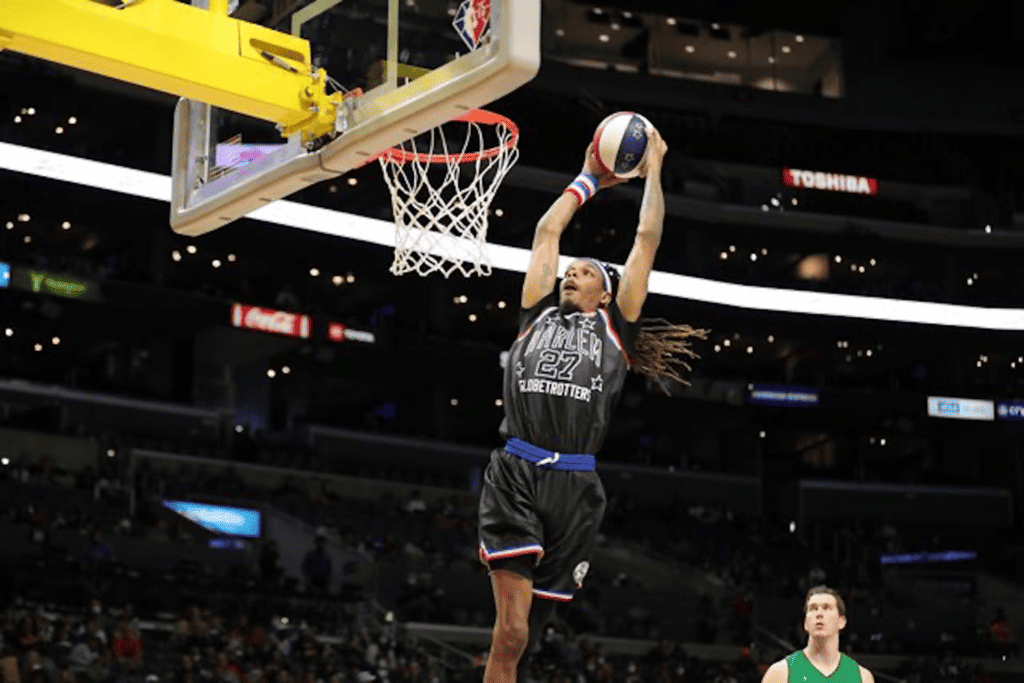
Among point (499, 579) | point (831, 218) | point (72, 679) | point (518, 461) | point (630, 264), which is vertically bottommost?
point (72, 679)

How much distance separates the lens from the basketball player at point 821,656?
22.1 ft

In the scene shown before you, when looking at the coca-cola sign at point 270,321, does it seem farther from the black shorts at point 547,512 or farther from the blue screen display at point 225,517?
the black shorts at point 547,512

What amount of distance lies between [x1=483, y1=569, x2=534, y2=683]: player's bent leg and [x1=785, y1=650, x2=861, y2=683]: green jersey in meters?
1.09

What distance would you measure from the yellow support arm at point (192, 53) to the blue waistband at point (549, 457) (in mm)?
2219

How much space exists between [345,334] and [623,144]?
29937mm

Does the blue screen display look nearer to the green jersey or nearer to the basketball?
the basketball

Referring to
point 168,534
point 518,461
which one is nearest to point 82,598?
point 168,534

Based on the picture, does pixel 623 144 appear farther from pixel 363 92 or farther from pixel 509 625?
pixel 509 625

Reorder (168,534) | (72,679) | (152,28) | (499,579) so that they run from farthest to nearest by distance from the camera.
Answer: (168,534) < (72,679) < (152,28) < (499,579)

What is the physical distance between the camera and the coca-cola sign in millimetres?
35250

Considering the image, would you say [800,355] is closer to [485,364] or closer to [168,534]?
[485,364]

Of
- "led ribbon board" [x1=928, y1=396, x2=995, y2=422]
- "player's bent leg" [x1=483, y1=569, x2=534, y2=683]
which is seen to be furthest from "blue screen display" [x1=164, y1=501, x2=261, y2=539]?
"player's bent leg" [x1=483, y1=569, x2=534, y2=683]

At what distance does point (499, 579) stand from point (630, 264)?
4.84ft

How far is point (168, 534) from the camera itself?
2748 cm
